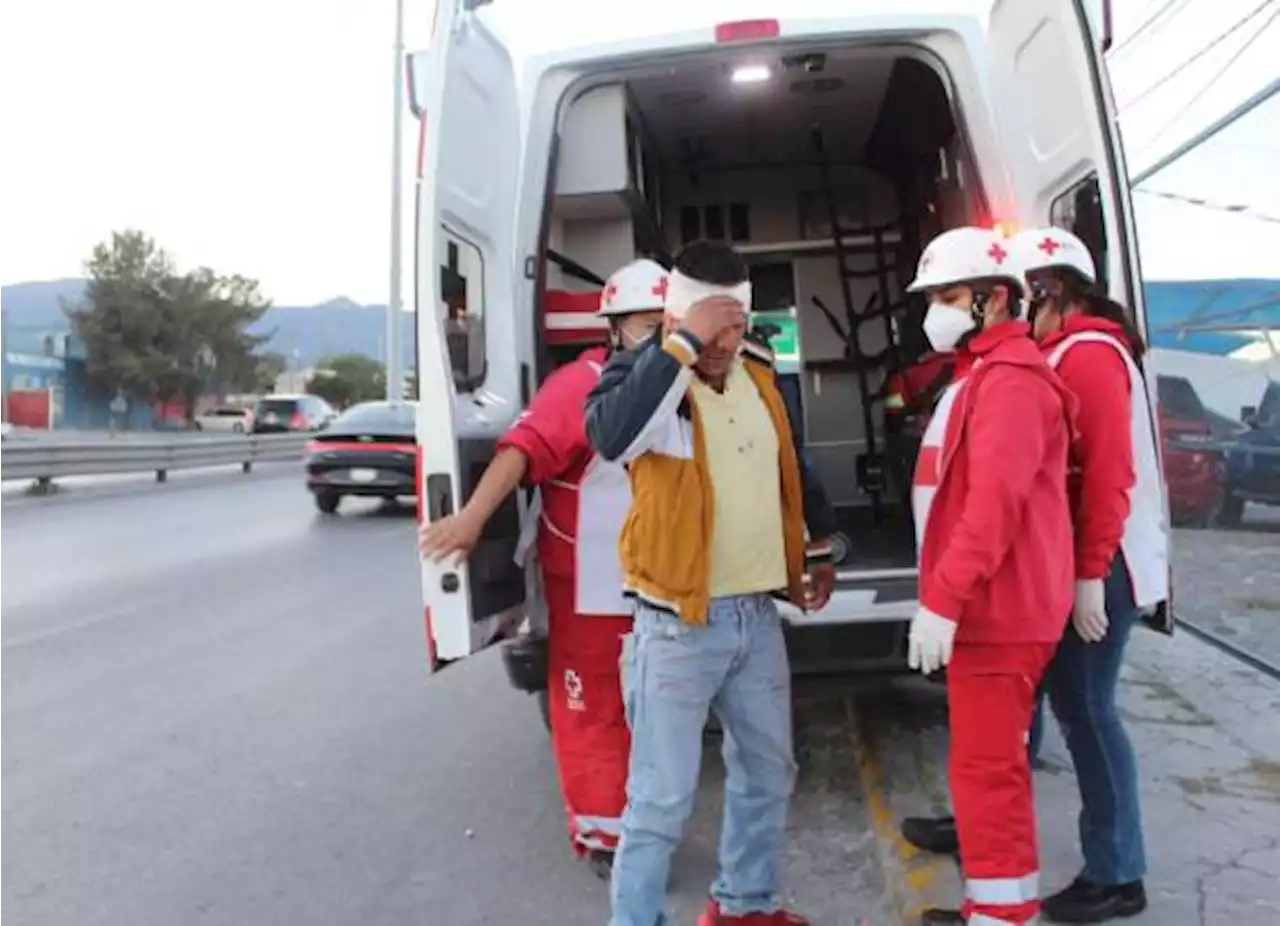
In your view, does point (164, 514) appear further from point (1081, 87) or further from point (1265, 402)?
point (1081, 87)

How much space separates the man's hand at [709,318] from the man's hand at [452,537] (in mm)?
874

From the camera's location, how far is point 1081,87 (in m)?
3.77

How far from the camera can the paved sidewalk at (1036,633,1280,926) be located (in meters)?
3.38

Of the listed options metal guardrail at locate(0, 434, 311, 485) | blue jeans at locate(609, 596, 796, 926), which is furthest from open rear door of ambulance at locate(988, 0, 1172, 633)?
metal guardrail at locate(0, 434, 311, 485)

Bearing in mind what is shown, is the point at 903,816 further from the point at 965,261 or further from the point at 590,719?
the point at 965,261

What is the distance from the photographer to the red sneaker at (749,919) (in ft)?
10.7

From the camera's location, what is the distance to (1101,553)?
3.12 m

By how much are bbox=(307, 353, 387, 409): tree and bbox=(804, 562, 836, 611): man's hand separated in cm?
5999

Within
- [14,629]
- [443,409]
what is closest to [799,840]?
[443,409]

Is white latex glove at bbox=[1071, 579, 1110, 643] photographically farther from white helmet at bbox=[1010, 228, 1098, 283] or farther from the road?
the road

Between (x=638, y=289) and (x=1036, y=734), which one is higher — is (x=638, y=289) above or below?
above

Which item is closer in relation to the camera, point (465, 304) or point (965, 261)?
point (965, 261)

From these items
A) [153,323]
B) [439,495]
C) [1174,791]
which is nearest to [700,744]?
[439,495]

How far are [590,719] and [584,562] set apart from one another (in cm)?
51
